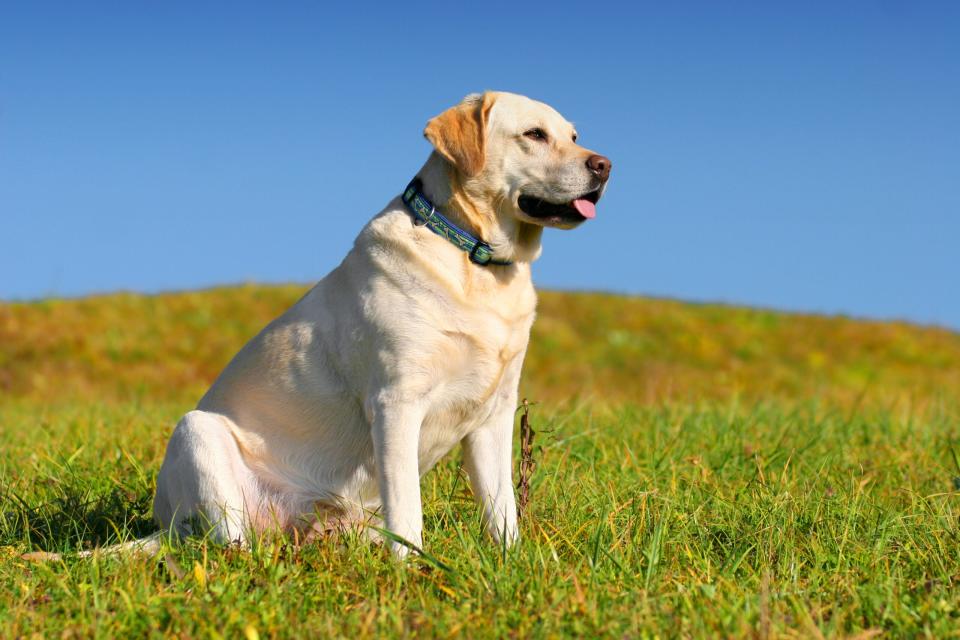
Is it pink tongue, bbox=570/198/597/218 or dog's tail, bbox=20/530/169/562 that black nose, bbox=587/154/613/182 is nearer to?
pink tongue, bbox=570/198/597/218

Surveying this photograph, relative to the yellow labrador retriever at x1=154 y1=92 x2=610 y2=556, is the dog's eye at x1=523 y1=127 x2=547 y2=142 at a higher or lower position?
higher

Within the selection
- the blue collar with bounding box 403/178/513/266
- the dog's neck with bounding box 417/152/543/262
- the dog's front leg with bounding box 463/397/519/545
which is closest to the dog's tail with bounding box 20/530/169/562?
the dog's front leg with bounding box 463/397/519/545

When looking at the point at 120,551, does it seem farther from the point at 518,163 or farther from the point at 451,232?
the point at 518,163

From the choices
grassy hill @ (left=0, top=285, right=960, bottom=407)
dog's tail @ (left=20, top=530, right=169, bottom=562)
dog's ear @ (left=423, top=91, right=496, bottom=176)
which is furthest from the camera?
grassy hill @ (left=0, top=285, right=960, bottom=407)

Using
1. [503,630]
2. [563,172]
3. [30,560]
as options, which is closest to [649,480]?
[563,172]

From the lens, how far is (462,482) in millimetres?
4645

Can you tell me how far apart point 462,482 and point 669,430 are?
1.83 meters

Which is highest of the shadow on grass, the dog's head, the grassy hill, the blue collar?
the dog's head

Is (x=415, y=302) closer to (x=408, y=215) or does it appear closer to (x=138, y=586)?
(x=408, y=215)

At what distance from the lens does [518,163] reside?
3691 millimetres

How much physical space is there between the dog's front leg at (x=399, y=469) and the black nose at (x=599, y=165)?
118cm

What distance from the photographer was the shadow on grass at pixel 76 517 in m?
4.07

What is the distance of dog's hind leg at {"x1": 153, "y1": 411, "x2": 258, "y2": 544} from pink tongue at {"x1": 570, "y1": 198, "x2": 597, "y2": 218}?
5.64 feet

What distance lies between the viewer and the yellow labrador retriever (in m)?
3.48
